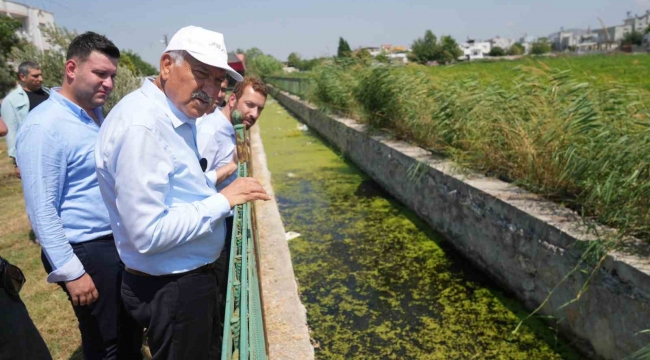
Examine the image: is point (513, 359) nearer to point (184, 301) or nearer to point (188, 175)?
point (184, 301)

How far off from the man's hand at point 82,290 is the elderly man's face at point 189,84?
896mm

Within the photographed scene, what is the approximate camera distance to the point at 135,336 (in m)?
2.01

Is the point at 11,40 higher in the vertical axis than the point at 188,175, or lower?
higher

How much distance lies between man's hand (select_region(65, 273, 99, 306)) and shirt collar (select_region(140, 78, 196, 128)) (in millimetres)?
867

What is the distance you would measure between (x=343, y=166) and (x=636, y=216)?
5.78m

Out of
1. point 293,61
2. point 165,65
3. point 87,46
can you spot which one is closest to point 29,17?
point 293,61

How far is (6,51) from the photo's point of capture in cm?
2367

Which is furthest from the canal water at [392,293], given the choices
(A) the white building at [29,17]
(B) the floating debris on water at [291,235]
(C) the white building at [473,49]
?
(C) the white building at [473,49]

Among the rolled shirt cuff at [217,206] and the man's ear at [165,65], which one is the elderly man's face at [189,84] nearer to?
the man's ear at [165,65]

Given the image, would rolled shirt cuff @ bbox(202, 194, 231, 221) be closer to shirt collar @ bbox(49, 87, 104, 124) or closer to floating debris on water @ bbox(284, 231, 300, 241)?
shirt collar @ bbox(49, 87, 104, 124)

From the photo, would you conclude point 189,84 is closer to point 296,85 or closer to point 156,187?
point 156,187

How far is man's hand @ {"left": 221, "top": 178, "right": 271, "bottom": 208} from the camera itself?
137 centimetres

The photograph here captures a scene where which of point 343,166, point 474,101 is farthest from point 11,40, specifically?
point 474,101

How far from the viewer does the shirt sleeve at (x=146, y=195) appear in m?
1.17
